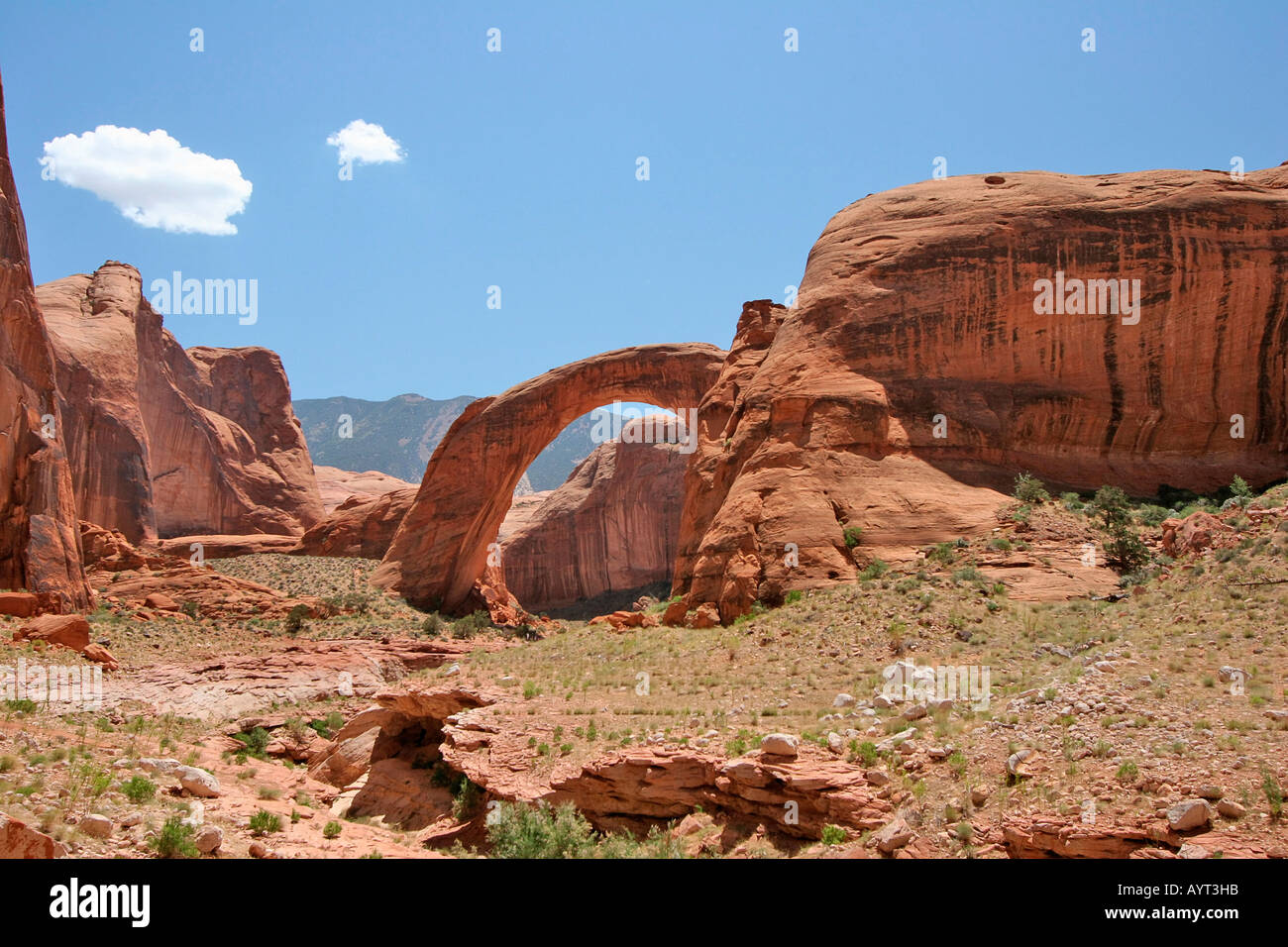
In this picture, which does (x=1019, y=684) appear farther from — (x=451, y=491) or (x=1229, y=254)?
(x=451, y=491)

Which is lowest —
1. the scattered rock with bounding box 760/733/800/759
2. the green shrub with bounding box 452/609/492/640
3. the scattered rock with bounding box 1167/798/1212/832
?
the green shrub with bounding box 452/609/492/640

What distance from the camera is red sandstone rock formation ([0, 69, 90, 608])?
21.4 metres

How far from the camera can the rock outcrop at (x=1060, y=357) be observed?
73.3ft

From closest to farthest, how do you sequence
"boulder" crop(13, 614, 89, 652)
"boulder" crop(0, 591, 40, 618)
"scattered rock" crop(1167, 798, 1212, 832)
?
"scattered rock" crop(1167, 798, 1212, 832) → "boulder" crop(13, 614, 89, 652) → "boulder" crop(0, 591, 40, 618)

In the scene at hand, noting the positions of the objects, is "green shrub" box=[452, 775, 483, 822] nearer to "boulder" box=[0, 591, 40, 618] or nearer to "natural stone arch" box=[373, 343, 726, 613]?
"boulder" box=[0, 591, 40, 618]

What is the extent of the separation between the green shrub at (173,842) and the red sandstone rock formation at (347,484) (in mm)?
69835

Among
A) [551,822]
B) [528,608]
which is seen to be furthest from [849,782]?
[528,608]

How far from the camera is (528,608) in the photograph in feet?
186

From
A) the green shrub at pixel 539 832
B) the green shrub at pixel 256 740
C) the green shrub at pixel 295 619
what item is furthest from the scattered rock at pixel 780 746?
the green shrub at pixel 295 619

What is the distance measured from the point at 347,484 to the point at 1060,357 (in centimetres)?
7228

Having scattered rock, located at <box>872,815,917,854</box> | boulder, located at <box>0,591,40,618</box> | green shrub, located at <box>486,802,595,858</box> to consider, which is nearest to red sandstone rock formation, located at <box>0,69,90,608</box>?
boulder, located at <box>0,591,40,618</box>

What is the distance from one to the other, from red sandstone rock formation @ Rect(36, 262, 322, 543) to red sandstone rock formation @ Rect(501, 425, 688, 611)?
48.9ft

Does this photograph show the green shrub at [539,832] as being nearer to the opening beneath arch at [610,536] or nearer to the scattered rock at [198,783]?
the scattered rock at [198,783]
